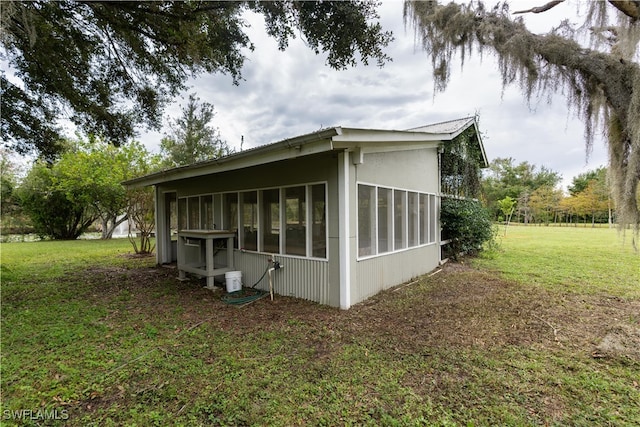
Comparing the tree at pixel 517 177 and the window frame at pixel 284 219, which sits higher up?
the tree at pixel 517 177

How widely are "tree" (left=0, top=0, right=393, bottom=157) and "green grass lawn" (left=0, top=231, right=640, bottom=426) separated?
3.78 m

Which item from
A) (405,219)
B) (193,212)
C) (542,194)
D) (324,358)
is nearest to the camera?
(324,358)

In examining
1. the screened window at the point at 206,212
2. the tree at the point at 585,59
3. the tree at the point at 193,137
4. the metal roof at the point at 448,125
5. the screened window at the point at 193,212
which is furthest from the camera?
the tree at the point at 193,137

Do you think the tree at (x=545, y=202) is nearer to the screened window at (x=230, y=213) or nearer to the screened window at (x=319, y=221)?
the screened window at (x=319, y=221)

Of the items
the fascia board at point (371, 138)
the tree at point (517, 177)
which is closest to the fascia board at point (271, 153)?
the fascia board at point (371, 138)

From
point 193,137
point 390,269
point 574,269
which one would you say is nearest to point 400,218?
point 390,269

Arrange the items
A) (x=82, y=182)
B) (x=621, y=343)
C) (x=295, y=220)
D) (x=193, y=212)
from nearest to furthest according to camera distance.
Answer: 1. (x=621, y=343)
2. (x=295, y=220)
3. (x=193, y=212)
4. (x=82, y=182)

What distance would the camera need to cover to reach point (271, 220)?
548 centimetres

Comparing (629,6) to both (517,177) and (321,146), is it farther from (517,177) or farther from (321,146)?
(517,177)

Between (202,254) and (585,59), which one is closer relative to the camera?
(585,59)

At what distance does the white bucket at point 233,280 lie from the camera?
223 inches

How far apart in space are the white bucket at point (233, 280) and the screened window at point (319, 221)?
1.92 metres

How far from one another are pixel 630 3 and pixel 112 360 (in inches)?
244

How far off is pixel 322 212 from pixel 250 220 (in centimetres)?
190
